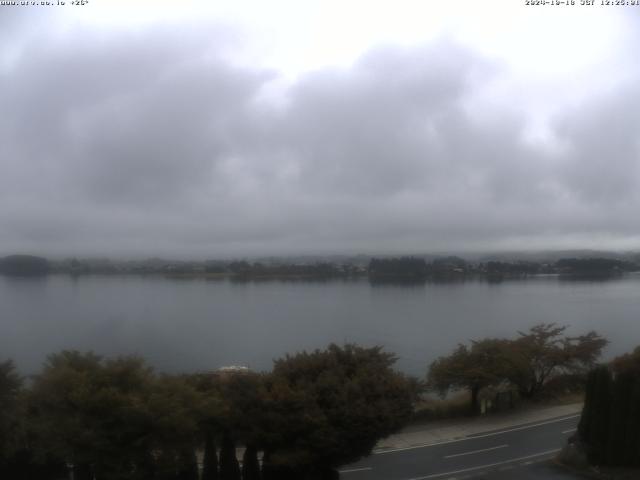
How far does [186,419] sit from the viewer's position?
8383 millimetres

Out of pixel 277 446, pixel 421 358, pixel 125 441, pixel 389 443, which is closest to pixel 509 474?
pixel 389 443

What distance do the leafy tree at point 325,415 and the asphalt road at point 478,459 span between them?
198cm

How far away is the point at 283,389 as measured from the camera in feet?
30.4

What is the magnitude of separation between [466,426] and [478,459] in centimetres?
324

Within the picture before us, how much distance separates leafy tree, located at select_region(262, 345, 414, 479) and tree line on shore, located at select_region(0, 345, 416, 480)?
0.06 ft

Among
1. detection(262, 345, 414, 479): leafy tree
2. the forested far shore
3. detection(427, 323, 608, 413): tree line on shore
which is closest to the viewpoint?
detection(262, 345, 414, 479): leafy tree

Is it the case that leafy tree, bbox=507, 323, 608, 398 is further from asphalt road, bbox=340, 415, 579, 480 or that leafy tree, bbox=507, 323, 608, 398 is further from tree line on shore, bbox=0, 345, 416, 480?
tree line on shore, bbox=0, 345, 416, 480

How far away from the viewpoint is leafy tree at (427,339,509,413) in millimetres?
17469

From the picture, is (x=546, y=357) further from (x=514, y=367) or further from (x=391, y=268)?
(x=391, y=268)

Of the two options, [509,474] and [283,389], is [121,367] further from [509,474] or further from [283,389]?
[509,474]

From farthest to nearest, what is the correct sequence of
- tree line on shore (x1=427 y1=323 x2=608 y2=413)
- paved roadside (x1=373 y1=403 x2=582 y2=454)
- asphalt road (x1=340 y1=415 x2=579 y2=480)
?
tree line on shore (x1=427 y1=323 x2=608 y2=413), paved roadside (x1=373 y1=403 x2=582 y2=454), asphalt road (x1=340 y1=415 x2=579 y2=480)

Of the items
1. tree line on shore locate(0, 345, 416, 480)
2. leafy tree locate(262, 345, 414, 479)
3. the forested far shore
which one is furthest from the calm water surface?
leafy tree locate(262, 345, 414, 479)

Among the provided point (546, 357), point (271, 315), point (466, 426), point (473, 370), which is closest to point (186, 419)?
point (466, 426)

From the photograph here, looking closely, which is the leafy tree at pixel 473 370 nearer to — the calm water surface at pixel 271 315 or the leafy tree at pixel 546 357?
the leafy tree at pixel 546 357
